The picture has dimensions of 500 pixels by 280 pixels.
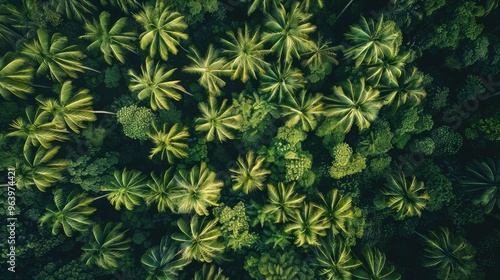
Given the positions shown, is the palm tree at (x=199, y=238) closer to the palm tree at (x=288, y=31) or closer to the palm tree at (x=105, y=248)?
the palm tree at (x=105, y=248)

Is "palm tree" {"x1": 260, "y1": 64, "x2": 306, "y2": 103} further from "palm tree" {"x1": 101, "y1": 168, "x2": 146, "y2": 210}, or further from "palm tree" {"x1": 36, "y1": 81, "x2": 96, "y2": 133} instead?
"palm tree" {"x1": 36, "y1": 81, "x2": 96, "y2": 133}

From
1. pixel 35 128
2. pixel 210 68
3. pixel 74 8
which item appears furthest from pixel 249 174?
pixel 74 8

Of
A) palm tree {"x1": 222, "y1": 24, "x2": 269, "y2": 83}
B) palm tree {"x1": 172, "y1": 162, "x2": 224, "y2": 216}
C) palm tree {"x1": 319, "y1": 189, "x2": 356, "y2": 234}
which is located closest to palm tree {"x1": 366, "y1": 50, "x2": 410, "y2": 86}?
palm tree {"x1": 222, "y1": 24, "x2": 269, "y2": 83}

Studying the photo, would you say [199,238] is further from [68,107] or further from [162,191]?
[68,107]

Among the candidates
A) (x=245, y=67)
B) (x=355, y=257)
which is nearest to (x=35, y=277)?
(x=245, y=67)

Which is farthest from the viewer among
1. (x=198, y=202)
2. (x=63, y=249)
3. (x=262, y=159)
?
(x=63, y=249)

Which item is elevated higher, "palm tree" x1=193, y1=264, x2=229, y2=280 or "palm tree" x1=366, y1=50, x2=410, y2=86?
"palm tree" x1=366, y1=50, x2=410, y2=86

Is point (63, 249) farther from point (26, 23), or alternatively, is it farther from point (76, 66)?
point (26, 23)
